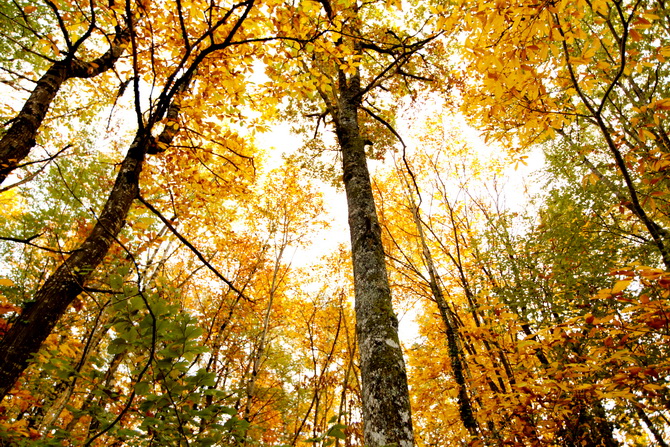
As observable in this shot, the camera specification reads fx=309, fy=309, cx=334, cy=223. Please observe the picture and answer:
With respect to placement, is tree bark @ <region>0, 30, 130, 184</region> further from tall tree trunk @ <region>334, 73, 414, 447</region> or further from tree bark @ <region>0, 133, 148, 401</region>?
tall tree trunk @ <region>334, 73, 414, 447</region>

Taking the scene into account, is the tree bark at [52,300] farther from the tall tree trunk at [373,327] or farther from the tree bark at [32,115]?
the tall tree trunk at [373,327]

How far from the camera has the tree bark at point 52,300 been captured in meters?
2.21

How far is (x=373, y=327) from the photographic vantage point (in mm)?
2334

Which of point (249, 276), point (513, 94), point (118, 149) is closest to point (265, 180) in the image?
point (249, 276)

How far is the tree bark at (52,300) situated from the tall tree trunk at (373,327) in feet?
5.92

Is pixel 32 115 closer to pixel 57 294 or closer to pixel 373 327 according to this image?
pixel 57 294

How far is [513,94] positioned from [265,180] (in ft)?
26.2

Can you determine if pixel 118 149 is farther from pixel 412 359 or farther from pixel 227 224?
pixel 412 359

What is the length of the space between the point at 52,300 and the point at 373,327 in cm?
255

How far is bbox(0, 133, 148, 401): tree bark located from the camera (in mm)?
2213

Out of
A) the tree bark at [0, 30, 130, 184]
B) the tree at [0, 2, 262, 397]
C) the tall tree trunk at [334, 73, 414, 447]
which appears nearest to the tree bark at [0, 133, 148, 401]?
the tree at [0, 2, 262, 397]

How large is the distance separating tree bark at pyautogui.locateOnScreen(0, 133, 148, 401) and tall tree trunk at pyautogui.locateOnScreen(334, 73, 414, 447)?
1.80 meters

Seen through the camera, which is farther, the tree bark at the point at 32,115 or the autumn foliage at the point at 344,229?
the tree bark at the point at 32,115

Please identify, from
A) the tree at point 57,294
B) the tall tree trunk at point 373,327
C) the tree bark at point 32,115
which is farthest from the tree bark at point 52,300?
the tall tree trunk at point 373,327
